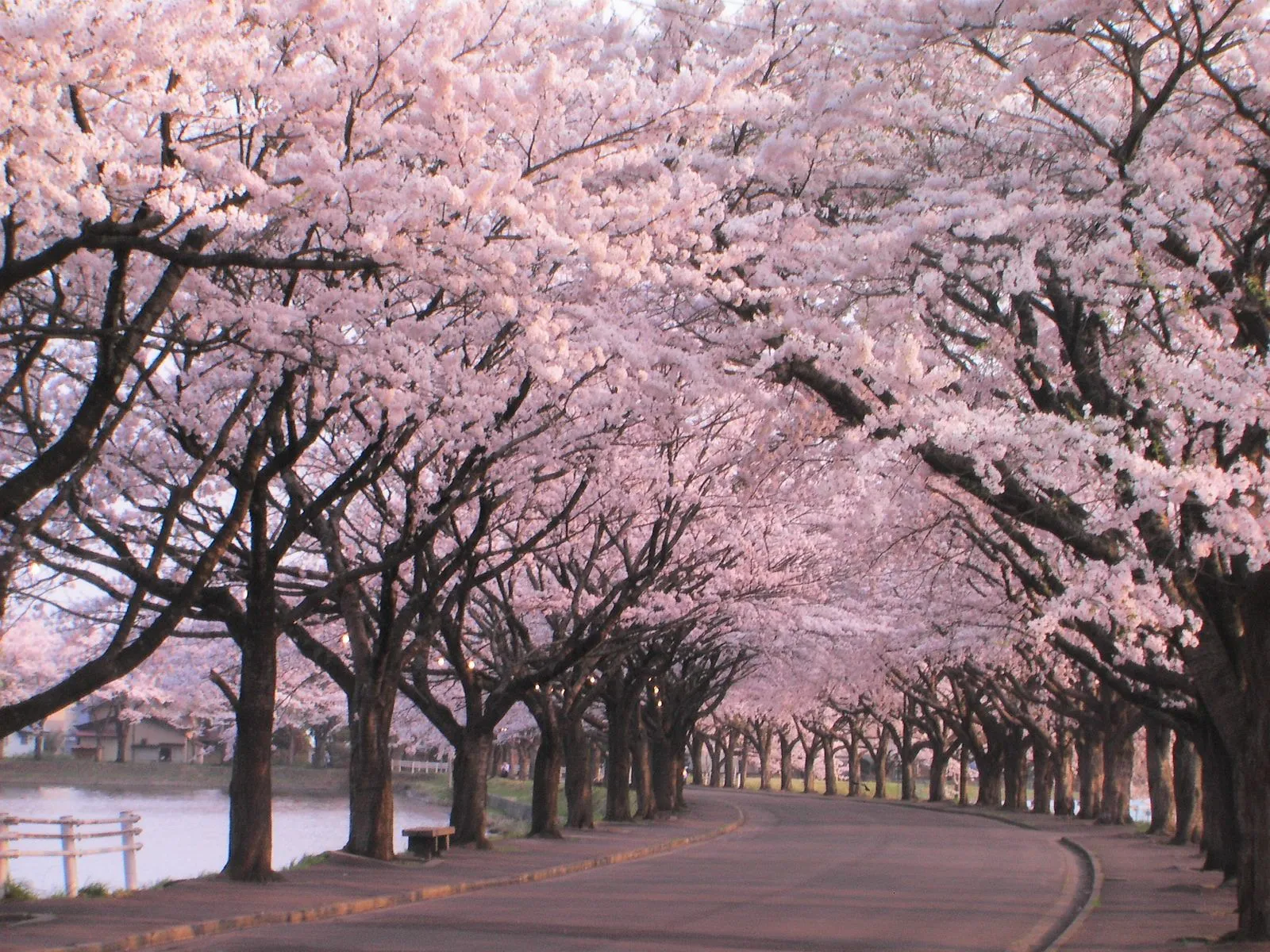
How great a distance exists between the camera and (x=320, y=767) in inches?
3068

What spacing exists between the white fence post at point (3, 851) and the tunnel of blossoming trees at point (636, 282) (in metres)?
2.60

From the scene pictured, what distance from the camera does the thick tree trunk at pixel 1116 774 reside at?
124ft

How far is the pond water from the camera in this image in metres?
27.8

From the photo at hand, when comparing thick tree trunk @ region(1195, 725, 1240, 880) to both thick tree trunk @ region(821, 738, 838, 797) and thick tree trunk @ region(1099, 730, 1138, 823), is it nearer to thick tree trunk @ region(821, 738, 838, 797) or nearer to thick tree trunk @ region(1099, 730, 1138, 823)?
thick tree trunk @ region(1099, 730, 1138, 823)

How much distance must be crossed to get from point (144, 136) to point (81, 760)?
225 feet

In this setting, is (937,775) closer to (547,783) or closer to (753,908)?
(547,783)

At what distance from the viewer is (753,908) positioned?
17078 millimetres

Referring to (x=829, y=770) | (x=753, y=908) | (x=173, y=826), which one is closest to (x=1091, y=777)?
(x=173, y=826)

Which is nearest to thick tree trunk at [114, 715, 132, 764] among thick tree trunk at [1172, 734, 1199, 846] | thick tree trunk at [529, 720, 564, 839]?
thick tree trunk at [529, 720, 564, 839]

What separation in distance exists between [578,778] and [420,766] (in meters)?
60.7

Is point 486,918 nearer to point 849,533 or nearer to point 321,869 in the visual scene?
point 321,869

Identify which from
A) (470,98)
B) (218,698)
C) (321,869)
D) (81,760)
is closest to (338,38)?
(470,98)

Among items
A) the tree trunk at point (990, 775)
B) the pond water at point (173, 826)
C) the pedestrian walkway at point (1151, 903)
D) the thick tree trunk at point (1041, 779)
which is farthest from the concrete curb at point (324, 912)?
the tree trunk at point (990, 775)

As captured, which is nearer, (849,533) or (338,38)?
(338,38)
